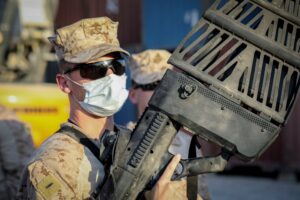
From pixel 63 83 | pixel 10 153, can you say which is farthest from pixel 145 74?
pixel 63 83

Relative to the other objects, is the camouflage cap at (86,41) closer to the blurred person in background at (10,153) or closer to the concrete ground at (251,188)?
the blurred person in background at (10,153)

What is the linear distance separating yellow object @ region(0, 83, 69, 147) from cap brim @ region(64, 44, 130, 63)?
4840 mm

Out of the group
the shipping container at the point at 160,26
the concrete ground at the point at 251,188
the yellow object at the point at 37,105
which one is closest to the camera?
the yellow object at the point at 37,105

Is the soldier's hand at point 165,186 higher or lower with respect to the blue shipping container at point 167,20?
higher

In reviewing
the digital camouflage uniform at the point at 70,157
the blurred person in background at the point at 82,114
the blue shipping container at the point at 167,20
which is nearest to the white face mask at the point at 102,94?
the blurred person in background at the point at 82,114

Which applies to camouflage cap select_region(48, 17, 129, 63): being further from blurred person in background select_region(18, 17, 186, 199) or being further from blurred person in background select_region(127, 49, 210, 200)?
blurred person in background select_region(127, 49, 210, 200)

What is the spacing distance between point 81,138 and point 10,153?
1531 millimetres

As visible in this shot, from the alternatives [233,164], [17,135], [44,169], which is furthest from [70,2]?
[44,169]

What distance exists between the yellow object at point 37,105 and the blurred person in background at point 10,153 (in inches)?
130

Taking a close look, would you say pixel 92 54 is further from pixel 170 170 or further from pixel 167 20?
pixel 167 20

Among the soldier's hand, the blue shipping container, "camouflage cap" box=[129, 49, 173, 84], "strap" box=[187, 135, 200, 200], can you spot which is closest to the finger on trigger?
the soldier's hand

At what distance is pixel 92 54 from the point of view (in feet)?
8.58

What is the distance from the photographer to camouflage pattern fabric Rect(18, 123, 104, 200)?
7.79 feet

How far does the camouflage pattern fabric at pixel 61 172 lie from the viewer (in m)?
2.38
